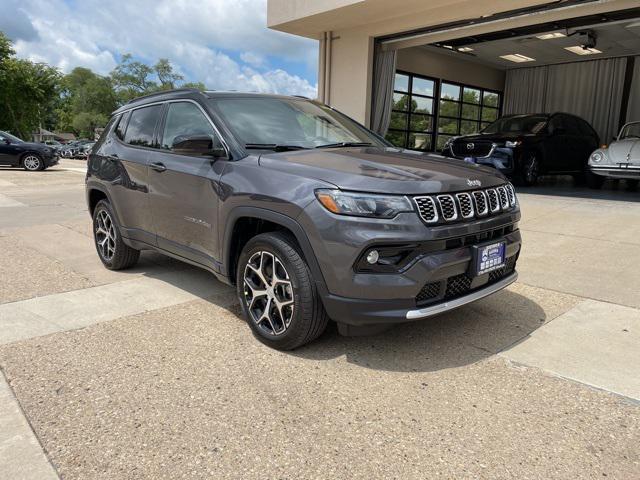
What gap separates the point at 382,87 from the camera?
14.8 meters

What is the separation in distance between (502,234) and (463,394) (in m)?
1.22

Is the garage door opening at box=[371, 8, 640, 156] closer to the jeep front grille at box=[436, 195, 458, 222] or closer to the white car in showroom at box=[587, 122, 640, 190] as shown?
the white car in showroom at box=[587, 122, 640, 190]

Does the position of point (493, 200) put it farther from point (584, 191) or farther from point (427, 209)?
point (584, 191)

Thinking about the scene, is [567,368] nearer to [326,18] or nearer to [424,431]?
[424,431]

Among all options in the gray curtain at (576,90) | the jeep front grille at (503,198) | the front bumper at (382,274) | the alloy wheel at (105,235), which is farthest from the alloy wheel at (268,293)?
the gray curtain at (576,90)

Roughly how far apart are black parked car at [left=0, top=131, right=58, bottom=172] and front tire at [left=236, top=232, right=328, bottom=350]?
1900 centimetres

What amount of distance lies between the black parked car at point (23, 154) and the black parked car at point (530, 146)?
50.0ft

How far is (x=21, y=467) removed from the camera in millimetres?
2270

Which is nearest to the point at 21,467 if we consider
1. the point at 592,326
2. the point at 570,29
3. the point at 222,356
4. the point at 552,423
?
the point at 222,356

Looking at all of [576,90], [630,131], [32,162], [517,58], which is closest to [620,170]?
[630,131]

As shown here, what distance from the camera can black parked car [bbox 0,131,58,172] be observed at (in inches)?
755

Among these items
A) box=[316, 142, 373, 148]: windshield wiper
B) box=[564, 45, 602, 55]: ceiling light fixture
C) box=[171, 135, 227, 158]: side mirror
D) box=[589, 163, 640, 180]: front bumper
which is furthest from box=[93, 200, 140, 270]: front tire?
box=[564, 45, 602, 55]: ceiling light fixture

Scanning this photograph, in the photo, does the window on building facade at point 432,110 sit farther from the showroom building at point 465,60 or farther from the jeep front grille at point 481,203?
the jeep front grille at point 481,203

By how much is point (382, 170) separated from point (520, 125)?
1039 centimetres
